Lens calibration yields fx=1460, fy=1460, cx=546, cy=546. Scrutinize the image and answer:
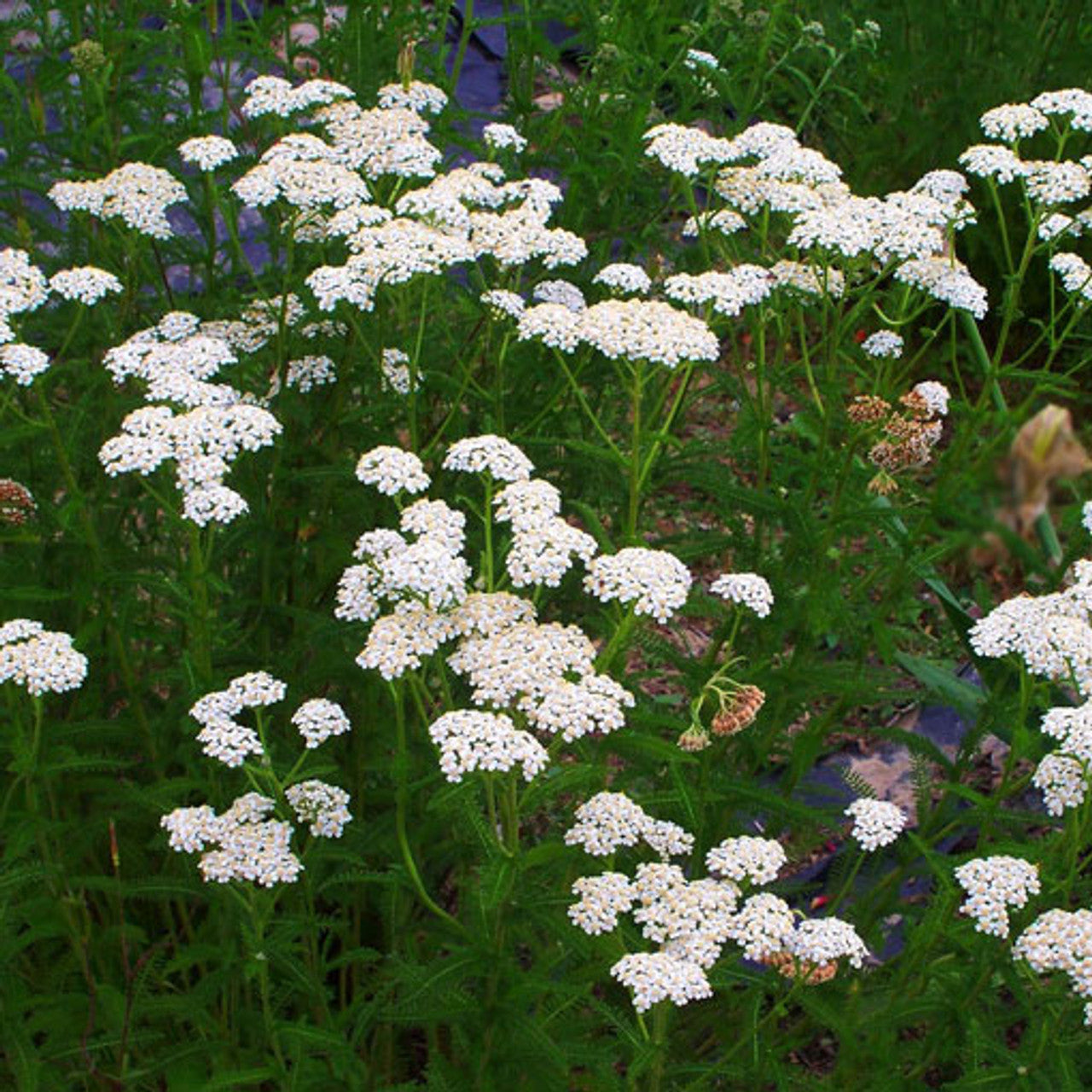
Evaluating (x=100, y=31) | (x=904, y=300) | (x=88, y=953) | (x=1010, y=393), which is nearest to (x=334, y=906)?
(x=88, y=953)

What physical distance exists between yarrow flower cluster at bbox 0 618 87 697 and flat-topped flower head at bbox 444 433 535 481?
2.74 ft

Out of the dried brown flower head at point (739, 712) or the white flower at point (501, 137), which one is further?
the white flower at point (501, 137)

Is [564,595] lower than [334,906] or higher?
higher

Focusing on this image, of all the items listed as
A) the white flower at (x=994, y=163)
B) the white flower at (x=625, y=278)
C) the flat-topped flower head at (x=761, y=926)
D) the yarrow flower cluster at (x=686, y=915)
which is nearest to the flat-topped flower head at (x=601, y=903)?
the yarrow flower cluster at (x=686, y=915)

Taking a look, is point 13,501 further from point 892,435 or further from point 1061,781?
point 1061,781

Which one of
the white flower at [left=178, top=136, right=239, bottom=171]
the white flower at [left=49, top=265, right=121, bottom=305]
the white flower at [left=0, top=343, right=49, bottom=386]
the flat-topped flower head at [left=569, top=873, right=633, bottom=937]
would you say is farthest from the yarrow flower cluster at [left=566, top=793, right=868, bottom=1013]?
the white flower at [left=178, top=136, right=239, bottom=171]

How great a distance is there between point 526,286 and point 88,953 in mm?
2119

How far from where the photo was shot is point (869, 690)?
3.53m

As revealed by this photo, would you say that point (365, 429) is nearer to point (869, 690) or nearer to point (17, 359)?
point (17, 359)

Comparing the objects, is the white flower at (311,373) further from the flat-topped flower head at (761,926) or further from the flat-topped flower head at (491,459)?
the flat-topped flower head at (761,926)

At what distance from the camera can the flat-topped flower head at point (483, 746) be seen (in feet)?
8.09

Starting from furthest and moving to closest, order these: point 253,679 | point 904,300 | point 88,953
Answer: point 904,300 → point 88,953 → point 253,679

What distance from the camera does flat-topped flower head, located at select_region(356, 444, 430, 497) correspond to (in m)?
2.95

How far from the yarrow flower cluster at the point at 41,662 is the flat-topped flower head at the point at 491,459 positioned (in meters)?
0.83
